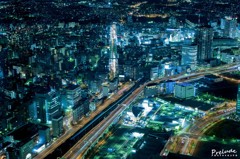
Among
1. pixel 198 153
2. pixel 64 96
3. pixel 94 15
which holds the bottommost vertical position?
pixel 198 153

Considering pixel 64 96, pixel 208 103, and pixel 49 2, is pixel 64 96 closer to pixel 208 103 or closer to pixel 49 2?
pixel 208 103

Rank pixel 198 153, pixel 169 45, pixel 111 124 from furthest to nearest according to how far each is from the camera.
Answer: pixel 169 45 < pixel 111 124 < pixel 198 153

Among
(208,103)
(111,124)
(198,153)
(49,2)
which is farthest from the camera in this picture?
(49,2)

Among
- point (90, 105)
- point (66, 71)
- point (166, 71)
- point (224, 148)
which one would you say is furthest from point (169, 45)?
point (224, 148)

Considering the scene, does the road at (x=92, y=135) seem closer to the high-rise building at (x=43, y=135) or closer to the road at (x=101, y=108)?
the road at (x=101, y=108)

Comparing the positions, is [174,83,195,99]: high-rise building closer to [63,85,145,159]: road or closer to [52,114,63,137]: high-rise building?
[63,85,145,159]: road

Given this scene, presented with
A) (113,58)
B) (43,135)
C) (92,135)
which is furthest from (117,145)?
(113,58)

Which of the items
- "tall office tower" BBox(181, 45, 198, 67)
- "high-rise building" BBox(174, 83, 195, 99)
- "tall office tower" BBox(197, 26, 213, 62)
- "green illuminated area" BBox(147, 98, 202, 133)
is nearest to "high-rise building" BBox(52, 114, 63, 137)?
"green illuminated area" BBox(147, 98, 202, 133)

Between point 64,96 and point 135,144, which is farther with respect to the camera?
point 64,96
